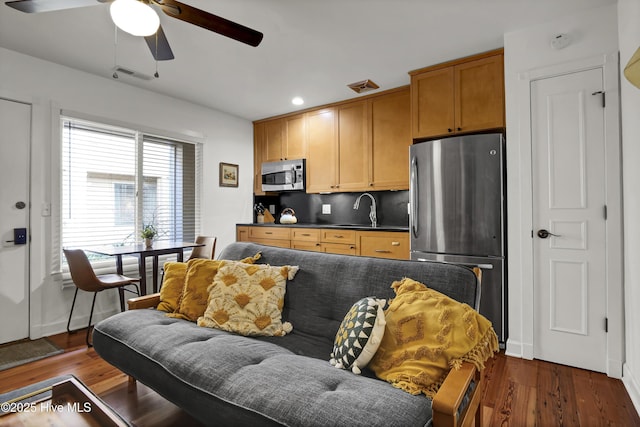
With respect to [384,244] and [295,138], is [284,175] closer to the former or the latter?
[295,138]

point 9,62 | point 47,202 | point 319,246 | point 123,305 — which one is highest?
point 9,62

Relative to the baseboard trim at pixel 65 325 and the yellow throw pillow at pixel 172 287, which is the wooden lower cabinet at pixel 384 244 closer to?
the yellow throw pillow at pixel 172 287

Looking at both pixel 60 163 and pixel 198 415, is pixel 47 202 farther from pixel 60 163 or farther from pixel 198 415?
pixel 198 415

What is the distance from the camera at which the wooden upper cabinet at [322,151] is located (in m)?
4.25

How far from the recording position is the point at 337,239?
12.6ft

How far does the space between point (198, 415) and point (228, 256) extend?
1.24 metres

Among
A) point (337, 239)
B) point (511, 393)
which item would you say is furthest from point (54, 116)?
point (511, 393)

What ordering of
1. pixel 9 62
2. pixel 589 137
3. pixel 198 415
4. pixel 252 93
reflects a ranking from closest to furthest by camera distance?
1. pixel 198 415
2. pixel 589 137
3. pixel 9 62
4. pixel 252 93

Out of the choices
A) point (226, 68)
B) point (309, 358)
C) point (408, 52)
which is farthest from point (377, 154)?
point (309, 358)

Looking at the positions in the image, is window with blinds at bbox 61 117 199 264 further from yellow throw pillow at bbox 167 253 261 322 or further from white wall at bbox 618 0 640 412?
white wall at bbox 618 0 640 412

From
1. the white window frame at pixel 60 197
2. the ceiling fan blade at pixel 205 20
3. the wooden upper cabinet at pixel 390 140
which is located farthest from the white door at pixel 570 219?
the white window frame at pixel 60 197

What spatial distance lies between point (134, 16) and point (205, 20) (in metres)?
0.34

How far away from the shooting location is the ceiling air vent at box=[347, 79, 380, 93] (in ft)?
11.7

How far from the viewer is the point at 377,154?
3887mm
